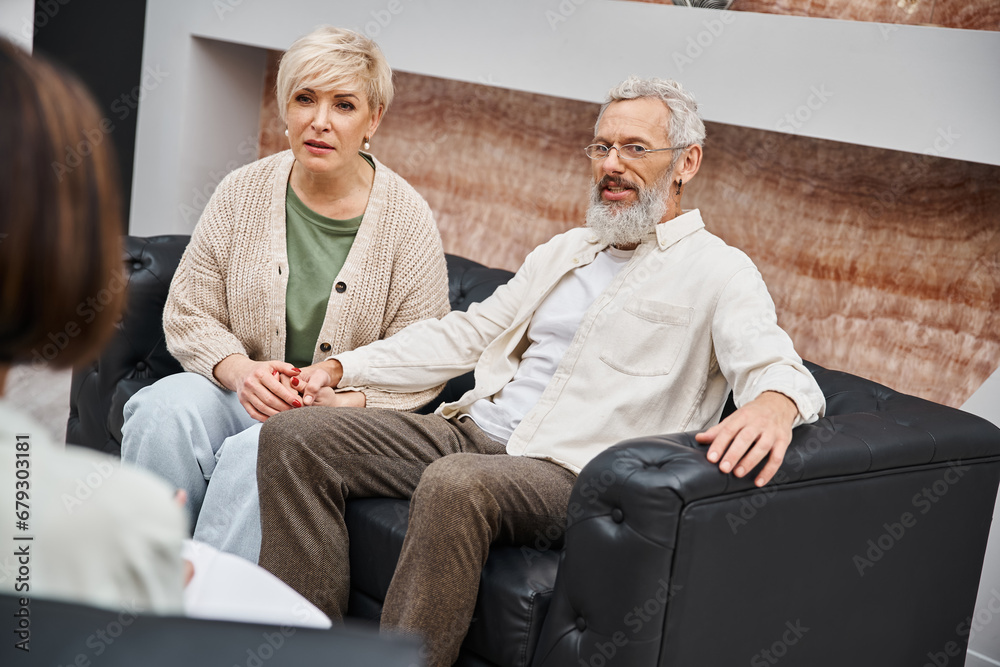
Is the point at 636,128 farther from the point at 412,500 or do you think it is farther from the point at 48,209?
the point at 48,209

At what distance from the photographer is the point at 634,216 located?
7.63 feet

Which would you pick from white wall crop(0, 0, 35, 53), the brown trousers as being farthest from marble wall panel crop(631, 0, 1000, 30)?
white wall crop(0, 0, 35, 53)

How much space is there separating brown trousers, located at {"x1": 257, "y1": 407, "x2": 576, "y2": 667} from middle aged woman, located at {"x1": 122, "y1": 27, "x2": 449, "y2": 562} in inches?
9.9

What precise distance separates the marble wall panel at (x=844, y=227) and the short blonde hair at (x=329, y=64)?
3.36 feet

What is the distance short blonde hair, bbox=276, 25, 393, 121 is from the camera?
2.49 m

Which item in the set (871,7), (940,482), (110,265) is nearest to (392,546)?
(940,482)

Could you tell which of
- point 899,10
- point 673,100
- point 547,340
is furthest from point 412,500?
point 899,10

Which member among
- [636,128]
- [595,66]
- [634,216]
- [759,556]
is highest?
[595,66]

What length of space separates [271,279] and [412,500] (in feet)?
2.89

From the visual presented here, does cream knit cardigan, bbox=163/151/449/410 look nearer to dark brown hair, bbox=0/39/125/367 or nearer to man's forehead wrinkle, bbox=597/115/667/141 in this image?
man's forehead wrinkle, bbox=597/115/667/141

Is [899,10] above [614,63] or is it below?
above

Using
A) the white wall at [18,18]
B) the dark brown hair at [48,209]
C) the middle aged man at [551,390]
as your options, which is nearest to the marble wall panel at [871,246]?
the middle aged man at [551,390]

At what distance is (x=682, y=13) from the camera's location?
9.18 feet

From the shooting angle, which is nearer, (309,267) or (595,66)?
(309,267)
